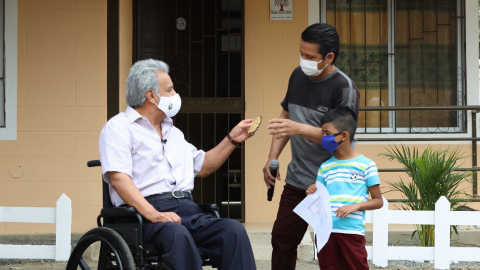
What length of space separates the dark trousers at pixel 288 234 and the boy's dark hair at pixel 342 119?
1.53 ft

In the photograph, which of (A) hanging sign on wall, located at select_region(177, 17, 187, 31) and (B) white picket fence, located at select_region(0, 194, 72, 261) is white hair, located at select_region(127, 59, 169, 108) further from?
(A) hanging sign on wall, located at select_region(177, 17, 187, 31)

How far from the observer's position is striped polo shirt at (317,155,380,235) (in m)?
3.43

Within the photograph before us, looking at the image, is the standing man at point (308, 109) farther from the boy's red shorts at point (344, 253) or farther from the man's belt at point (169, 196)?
the man's belt at point (169, 196)

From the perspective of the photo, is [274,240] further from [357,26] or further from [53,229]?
[357,26]

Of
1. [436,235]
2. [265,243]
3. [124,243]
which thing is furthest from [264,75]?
[124,243]

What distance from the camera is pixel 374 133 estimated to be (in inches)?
271

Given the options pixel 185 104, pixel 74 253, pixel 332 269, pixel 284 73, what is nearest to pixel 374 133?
pixel 284 73

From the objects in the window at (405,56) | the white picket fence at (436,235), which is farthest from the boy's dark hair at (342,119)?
the window at (405,56)

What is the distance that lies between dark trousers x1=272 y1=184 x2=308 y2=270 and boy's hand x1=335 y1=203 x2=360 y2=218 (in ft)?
1.08

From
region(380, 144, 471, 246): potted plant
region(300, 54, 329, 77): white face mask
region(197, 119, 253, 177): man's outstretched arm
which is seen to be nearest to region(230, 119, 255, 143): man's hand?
region(197, 119, 253, 177): man's outstretched arm

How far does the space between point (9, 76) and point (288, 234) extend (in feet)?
12.6

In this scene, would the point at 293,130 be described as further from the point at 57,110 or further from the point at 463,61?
the point at 463,61

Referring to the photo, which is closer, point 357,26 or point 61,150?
point 61,150

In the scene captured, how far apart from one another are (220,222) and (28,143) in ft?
11.7
